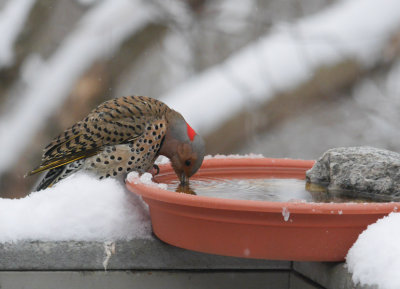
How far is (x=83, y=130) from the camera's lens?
85.6 inches

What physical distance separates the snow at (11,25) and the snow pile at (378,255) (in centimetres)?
281

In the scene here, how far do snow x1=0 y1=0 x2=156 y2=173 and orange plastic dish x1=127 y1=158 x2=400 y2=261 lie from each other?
2297mm

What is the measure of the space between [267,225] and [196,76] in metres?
3.00

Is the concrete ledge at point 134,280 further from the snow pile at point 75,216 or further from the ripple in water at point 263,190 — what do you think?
the ripple in water at point 263,190

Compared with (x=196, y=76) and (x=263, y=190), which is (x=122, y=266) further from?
(x=196, y=76)

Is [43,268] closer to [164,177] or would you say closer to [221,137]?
[164,177]

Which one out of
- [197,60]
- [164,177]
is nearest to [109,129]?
[164,177]

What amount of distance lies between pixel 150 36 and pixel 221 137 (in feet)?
2.67

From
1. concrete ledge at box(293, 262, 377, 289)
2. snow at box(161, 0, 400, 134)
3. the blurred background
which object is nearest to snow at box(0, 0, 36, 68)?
the blurred background

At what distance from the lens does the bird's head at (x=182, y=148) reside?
2.05 meters

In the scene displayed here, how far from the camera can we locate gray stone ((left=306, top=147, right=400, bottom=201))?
65.6 inches

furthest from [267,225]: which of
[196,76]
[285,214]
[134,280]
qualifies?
[196,76]

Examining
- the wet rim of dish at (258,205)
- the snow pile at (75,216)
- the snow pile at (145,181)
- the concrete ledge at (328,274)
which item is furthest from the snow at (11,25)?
the concrete ledge at (328,274)

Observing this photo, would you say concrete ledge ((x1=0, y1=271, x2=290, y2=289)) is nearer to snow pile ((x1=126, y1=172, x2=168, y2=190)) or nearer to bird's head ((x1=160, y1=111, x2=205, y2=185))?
snow pile ((x1=126, y1=172, x2=168, y2=190))
